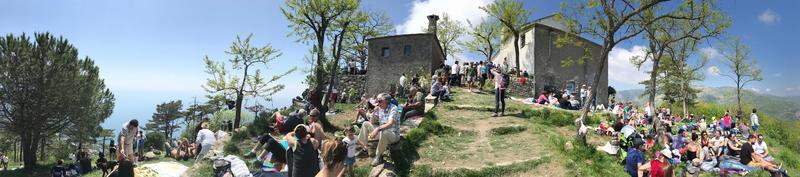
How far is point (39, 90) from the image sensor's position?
2680 centimetres

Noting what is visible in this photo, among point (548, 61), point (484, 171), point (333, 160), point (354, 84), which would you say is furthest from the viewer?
point (354, 84)

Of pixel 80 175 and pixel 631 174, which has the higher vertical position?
pixel 631 174

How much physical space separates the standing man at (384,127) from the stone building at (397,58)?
60.5ft

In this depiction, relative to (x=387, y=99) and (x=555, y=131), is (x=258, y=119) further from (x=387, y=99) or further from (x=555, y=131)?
(x=555, y=131)

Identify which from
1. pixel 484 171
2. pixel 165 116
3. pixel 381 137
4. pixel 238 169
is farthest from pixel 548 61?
pixel 165 116

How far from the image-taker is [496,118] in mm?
14523

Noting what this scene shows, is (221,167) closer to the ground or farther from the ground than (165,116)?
farther from the ground

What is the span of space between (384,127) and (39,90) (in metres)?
28.5

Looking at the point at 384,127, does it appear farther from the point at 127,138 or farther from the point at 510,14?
the point at 510,14

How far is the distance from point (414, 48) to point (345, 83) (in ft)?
21.0

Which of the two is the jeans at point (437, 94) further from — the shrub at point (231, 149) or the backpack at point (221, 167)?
the backpack at point (221, 167)

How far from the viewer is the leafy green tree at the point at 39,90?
85.7 feet


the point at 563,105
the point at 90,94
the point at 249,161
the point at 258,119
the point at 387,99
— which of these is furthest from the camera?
the point at 90,94

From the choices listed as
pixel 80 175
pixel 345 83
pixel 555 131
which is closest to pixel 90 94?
pixel 80 175
